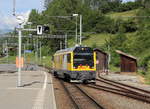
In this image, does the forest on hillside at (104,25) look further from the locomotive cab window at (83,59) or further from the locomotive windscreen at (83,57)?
the locomotive cab window at (83,59)

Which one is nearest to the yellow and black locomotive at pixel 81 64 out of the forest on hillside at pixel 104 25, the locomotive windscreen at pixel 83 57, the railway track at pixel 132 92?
the locomotive windscreen at pixel 83 57

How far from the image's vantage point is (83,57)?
29469mm

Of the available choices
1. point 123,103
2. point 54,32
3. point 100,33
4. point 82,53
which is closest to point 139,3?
point 100,33

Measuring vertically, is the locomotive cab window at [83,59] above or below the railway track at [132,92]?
above

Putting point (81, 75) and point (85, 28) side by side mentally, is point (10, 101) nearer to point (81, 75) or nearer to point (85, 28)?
point (81, 75)

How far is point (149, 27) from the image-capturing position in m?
80.5

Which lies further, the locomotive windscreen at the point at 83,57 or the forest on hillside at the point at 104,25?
the forest on hillside at the point at 104,25

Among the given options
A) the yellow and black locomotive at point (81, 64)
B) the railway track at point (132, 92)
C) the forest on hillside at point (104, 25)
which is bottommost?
the railway track at point (132, 92)

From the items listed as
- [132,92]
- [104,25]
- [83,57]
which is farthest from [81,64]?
[104,25]

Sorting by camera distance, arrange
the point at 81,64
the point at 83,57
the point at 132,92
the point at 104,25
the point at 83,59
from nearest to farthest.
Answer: the point at 132,92
the point at 81,64
the point at 83,59
the point at 83,57
the point at 104,25

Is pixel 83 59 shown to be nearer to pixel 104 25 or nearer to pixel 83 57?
pixel 83 57

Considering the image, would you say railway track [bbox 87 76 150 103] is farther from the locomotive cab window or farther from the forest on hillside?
the forest on hillside

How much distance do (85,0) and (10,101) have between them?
164973 mm

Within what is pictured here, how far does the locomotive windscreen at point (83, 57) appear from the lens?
2911cm
